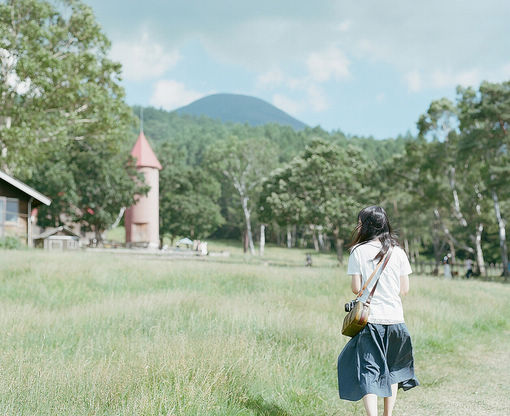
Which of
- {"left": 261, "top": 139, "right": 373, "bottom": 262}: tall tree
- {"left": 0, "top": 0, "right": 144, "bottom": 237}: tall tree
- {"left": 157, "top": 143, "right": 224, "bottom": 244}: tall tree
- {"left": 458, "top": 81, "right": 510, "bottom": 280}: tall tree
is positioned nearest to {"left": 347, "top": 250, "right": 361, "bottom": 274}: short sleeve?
{"left": 0, "top": 0, "right": 144, "bottom": 237}: tall tree

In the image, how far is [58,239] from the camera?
155ft

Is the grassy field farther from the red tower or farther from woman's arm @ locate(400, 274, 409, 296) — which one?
the red tower

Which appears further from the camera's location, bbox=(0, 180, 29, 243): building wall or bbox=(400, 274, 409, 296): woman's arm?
bbox=(0, 180, 29, 243): building wall

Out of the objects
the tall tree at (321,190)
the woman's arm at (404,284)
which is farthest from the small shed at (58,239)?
the woman's arm at (404,284)

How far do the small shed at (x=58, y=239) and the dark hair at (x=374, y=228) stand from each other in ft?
150

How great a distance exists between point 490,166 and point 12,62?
28.6 meters

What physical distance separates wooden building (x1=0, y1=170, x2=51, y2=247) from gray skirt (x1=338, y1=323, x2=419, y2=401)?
101 ft

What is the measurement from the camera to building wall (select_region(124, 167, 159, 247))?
5394 cm

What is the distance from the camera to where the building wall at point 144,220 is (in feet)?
177

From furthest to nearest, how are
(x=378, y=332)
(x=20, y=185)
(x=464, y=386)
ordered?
(x=20, y=185) → (x=464, y=386) → (x=378, y=332)

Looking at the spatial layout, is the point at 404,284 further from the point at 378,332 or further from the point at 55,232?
the point at 55,232

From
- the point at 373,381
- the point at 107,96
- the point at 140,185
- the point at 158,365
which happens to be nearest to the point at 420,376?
the point at 373,381

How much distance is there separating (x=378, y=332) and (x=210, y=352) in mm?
2412

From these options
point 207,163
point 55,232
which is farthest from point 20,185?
point 207,163
